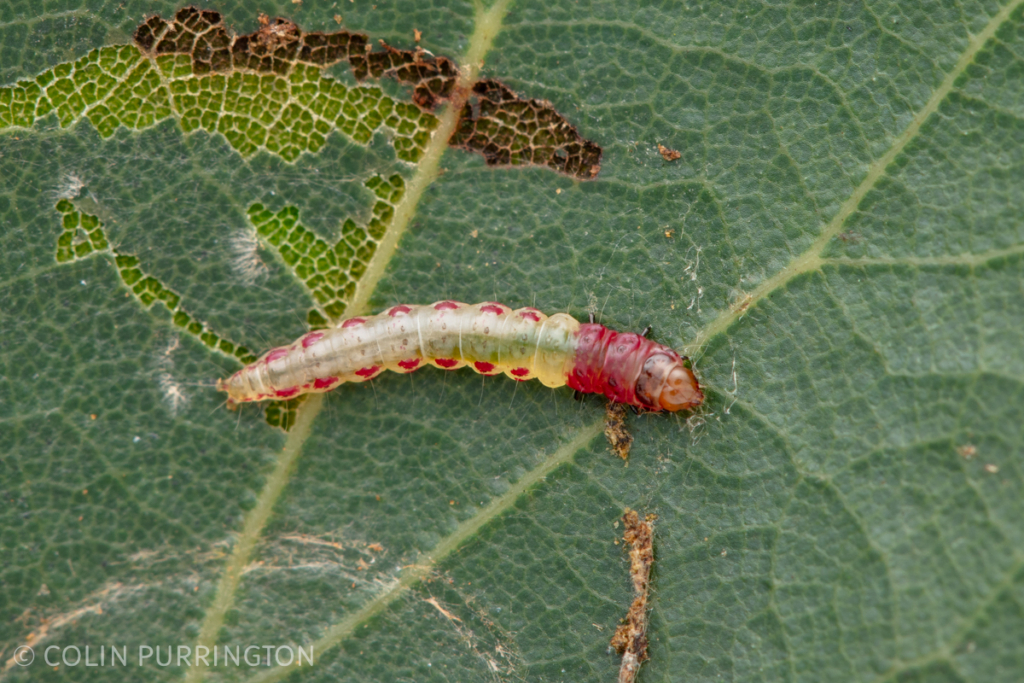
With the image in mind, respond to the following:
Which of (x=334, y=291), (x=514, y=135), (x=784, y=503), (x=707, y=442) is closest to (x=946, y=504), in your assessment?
(x=784, y=503)

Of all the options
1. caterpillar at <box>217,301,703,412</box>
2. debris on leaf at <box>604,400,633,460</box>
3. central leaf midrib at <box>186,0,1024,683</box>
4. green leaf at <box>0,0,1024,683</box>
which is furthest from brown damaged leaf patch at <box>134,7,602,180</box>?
debris on leaf at <box>604,400,633,460</box>

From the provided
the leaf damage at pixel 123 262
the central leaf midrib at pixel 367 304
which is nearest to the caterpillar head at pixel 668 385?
the central leaf midrib at pixel 367 304

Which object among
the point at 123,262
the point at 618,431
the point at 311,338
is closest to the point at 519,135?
the point at 311,338

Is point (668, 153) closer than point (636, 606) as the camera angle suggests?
No

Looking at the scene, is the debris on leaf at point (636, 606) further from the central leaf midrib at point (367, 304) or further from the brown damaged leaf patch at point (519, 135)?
the brown damaged leaf patch at point (519, 135)

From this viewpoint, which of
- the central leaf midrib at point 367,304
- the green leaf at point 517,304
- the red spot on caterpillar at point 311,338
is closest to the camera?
the green leaf at point 517,304

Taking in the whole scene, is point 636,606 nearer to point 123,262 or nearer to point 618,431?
point 618,431
